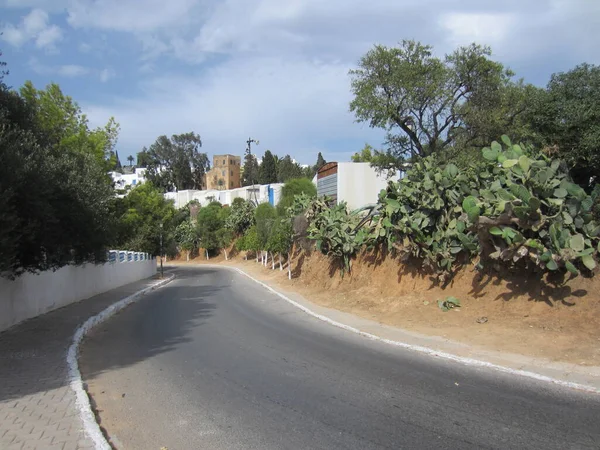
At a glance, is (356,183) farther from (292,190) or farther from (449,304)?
(449,304)

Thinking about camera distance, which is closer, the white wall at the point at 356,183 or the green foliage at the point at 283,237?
the green foliage at the point at 283,237

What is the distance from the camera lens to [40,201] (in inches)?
393

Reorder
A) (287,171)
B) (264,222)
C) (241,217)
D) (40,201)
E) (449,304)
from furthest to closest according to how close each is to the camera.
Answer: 1. (287,171)
2. (241,217)
3. (264,222)
4. (449,304)
5. (40,201)

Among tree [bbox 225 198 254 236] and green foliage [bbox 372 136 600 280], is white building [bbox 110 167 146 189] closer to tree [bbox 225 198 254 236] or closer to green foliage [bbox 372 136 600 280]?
tree [bbox 225 198 254 236]

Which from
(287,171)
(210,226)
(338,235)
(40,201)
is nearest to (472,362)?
(40,201)

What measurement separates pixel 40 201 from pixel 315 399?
710 centimetres

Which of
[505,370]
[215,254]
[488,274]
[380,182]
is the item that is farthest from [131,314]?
[215,254]

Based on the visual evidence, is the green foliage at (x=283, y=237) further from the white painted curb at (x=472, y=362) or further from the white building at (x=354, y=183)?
the white painted curb at (x=472, y=362)

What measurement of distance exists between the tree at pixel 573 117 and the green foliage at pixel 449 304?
3971 millimetres

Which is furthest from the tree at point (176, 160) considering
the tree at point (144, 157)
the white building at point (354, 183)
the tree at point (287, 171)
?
the white building at point (354, 183)

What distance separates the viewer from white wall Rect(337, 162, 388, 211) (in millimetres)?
32656

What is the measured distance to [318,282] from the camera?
21641 mm

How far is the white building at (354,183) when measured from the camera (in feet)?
107

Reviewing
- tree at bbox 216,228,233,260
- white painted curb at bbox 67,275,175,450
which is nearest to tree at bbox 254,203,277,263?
tree at bbox 216,228,233,260
